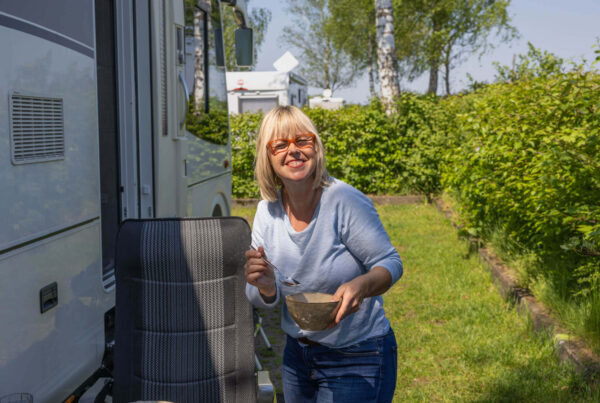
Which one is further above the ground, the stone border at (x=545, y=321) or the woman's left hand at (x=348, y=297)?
the woman's left hand at (x=348, y=297)

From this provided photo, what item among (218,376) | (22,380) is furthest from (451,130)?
(22,380)

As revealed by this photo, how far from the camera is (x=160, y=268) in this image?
263 centimetres

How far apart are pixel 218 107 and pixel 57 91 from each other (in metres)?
3.24

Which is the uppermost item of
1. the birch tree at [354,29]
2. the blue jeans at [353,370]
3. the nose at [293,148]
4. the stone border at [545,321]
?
the birch tree at [354,29]

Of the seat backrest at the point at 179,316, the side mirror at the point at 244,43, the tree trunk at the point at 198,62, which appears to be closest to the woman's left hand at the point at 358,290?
the seat backrest at the point at 179,316

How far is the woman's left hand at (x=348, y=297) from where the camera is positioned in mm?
1771

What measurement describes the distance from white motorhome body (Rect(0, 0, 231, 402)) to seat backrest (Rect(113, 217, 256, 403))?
0.74ft

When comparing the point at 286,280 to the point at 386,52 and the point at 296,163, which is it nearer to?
the point at 296,163

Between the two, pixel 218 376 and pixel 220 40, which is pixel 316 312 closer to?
pixel 218 376

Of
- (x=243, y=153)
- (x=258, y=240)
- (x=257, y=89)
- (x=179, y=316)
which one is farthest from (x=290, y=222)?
(x=257, y=89)

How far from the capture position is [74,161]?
259 cm

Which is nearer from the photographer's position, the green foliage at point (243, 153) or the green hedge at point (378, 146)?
the green hedge at point (378, 146)

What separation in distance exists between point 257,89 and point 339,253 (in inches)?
550

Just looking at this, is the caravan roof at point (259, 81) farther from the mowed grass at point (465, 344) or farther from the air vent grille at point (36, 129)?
the air vent grille at point (36, 129)
